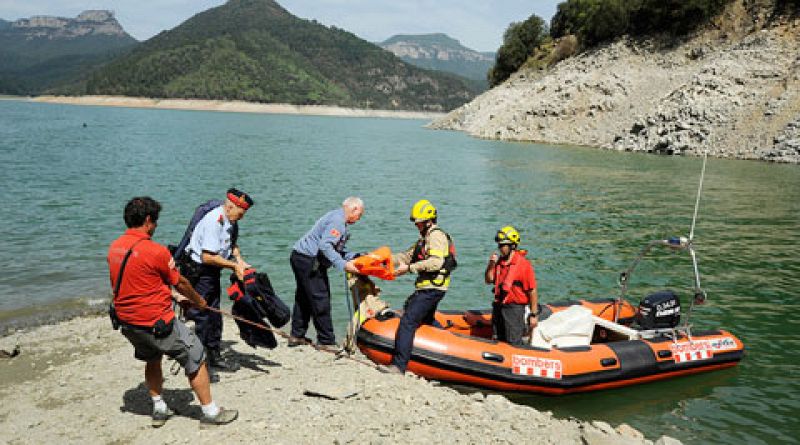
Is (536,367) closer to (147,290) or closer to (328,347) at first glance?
(328,347)

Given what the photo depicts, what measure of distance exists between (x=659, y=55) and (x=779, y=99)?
1672 cm

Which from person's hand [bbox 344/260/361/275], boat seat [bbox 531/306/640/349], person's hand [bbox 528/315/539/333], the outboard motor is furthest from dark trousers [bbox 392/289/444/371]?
the outboard motor

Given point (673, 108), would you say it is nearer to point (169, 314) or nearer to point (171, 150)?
point (171, 150)

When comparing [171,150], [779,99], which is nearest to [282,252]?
[171,150]

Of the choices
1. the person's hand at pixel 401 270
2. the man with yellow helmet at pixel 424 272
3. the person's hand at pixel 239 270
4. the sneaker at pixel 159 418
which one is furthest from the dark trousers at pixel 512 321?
the sneaker at pixel 159 418

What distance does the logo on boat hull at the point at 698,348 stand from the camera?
28.3 feet

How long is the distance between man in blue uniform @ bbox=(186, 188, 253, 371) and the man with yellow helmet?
2107 mm

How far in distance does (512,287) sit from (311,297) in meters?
2.74

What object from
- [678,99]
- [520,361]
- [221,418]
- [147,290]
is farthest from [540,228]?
[678,99]

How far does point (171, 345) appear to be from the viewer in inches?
200

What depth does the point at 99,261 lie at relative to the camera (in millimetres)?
13273

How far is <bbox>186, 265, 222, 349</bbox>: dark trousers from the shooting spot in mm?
6516

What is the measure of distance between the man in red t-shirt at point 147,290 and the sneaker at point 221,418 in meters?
0.50

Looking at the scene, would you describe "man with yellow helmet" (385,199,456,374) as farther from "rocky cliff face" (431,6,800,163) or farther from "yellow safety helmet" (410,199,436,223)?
"rocky cliff face" (431,6,800,163)
